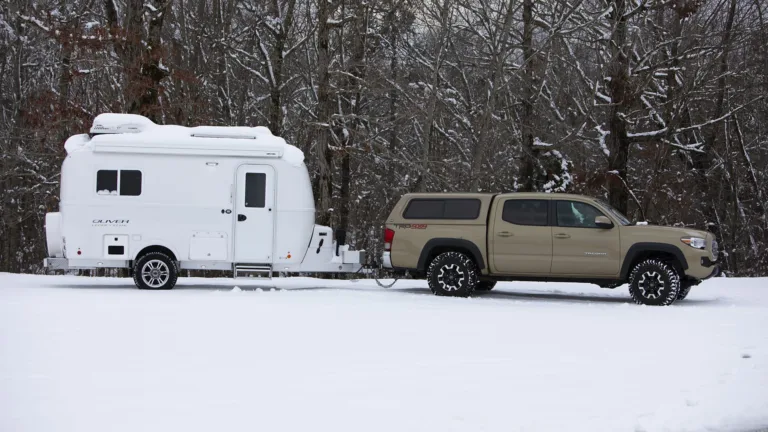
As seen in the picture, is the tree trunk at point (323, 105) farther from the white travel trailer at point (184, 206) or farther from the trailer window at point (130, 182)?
the trailer window at point (130, 182)

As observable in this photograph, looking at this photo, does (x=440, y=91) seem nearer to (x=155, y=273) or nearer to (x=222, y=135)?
(x=222, y=135)

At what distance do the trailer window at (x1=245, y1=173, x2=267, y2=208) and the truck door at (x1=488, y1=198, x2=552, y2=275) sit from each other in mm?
4312

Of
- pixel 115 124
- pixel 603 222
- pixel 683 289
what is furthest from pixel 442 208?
pixel 115 124

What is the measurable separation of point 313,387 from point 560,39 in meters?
20.8

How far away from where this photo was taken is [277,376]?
8609 millimetres

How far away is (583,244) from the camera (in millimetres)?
16094

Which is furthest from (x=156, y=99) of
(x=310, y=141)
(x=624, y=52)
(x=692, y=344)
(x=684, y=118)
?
(x=692, y=344)

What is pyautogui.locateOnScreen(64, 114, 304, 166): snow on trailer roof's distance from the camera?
57.7 feet

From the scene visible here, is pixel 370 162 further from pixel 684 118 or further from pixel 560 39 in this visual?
pixel 684 118

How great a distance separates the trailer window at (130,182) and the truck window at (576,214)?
306 inches

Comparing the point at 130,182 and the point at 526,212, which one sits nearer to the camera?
the point at 526,212

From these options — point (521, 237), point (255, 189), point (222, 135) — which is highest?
point (222, 135)

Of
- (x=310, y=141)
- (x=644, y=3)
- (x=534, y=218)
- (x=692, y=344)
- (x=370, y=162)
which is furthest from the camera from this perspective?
(x=370, y=162)

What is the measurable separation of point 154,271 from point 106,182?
74.2 inches
